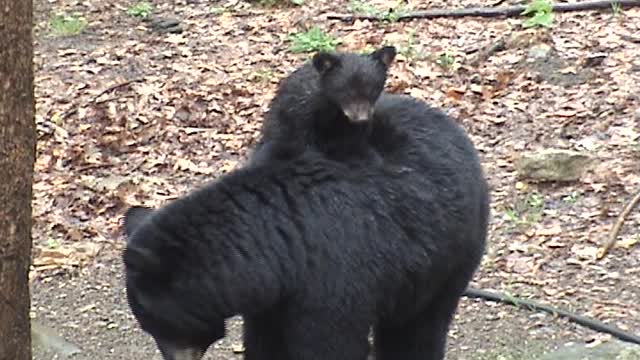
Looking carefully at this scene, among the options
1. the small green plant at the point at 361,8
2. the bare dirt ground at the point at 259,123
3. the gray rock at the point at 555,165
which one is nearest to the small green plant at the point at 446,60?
the bare dirt ground at the point at 259,123

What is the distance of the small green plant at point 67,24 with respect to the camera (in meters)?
12.0

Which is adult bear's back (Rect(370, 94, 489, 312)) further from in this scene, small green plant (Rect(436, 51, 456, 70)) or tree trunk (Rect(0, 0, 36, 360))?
small green plant (Rect(436, 51, 456, 70))

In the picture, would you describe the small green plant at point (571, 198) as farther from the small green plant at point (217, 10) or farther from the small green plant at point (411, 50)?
the small green plant at point (217, 10)

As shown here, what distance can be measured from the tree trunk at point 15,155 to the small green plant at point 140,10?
26.6 ft

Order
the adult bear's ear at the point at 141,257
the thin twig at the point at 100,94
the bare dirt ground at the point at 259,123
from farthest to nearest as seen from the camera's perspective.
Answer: the thin twig at the point at 100,94 < the bare dirt ground at the point at 259,123 < the adult bear's ear at the point at 141,257

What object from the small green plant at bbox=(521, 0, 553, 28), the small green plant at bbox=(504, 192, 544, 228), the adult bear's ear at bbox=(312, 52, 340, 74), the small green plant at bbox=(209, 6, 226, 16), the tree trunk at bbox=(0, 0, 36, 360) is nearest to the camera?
the tree trunk at bbox=(0, 0, 36, 360)

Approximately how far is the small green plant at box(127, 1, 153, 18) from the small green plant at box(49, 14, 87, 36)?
526 mm

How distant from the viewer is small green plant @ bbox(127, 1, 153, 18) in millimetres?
12477

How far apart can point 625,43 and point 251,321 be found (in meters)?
6.89

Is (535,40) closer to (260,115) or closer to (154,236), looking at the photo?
(260,115)

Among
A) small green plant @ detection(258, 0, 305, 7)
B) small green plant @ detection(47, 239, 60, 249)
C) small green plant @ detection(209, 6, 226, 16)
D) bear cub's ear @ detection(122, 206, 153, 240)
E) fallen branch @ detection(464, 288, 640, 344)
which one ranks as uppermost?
bear cub's ear @ detection(122, 206, 153, 240)

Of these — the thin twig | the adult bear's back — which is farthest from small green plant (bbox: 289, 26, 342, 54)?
the adult bear's back

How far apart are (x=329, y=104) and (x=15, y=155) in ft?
6.39

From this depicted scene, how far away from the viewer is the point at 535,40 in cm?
1056
